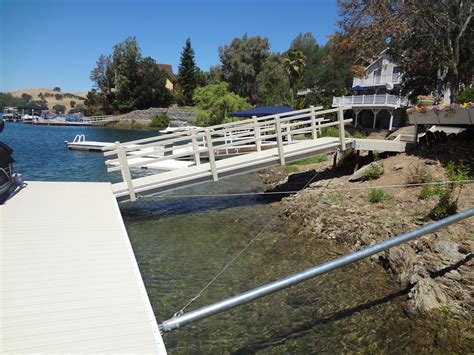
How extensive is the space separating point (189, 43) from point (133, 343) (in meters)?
84.0

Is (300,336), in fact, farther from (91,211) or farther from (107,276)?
(91,211)

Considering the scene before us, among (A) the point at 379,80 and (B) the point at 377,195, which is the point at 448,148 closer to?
(B) the point at 377,195

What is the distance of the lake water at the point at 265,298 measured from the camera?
6.02 meters

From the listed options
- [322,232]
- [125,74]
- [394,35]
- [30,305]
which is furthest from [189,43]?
[30,305]

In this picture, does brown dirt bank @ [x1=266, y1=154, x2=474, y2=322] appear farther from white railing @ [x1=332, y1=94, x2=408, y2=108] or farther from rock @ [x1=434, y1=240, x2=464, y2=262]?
white railing @ [x1=332, y1=94, x2=408, y2=108]

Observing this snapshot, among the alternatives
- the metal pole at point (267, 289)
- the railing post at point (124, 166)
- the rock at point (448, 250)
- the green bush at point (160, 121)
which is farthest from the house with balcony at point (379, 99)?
the green bush at point (160, 121)

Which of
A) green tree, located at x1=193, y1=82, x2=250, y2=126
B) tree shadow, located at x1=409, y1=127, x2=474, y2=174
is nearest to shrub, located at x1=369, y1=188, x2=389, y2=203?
tree shadow, located at x1=409, y1=127, x2=474, y2=174

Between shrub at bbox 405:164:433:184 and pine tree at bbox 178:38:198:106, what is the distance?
7051 cm

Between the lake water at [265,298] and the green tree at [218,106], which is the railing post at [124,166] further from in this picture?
the green tree at [218,106]

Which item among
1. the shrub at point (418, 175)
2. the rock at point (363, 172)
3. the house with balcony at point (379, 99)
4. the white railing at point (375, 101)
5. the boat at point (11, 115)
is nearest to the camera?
the shrub at point (418, 175)

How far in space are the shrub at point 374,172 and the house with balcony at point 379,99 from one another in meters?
24.1

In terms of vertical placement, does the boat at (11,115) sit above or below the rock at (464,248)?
below

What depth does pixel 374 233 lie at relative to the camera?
9.60 metres

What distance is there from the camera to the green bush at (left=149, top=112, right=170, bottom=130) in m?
71.0
